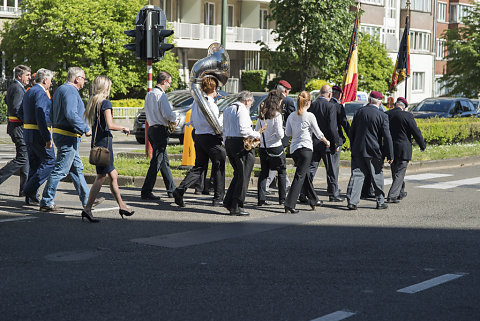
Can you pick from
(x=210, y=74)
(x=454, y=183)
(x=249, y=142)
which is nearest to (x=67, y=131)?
(x=249, y=142)

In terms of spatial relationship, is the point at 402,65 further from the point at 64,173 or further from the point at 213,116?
the point at 64,173

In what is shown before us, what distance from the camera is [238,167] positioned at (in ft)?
34.3

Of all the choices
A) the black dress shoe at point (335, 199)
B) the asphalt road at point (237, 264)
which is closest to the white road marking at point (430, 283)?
the asphalt road at point (237, 264)

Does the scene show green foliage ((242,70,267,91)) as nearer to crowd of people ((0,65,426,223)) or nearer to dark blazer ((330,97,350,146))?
crowd of people ((0,65,426,223))

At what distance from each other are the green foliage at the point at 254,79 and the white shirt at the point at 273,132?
36354 millimetres

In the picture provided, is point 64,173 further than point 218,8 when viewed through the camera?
No

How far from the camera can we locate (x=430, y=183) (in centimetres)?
1537

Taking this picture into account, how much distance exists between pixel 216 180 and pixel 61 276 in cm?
474

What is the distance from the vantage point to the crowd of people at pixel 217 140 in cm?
991

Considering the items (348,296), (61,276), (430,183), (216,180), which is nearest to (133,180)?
(216,180)

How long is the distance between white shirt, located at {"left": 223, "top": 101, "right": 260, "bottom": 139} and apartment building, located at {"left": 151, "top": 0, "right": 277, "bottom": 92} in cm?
3275

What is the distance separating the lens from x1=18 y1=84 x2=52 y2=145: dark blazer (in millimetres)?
10383

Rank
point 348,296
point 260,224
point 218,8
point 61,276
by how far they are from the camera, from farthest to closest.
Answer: point 218,8
point 260,224
point 61,276
point 348,296

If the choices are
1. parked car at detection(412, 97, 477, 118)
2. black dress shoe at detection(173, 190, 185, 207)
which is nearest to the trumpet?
black dress shoe at detection(173, 190, 185, 207)
